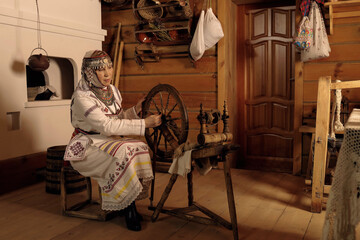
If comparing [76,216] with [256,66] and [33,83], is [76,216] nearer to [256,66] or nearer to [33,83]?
[33,83]

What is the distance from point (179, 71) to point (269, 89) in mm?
1079

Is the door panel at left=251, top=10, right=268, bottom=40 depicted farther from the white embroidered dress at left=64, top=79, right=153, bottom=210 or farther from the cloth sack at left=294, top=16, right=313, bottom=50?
the white embroidered dress at left=64, top=79, right=153, bottom=210

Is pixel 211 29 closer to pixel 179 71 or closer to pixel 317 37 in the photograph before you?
pixel 179 71

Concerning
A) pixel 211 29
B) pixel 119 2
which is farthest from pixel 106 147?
pixel 119 2

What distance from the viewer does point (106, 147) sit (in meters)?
2.59

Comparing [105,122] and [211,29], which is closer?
[105,122]

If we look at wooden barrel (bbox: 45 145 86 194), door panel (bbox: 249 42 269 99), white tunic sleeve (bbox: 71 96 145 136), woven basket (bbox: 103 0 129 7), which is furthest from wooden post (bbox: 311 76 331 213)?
woven basket (bbox: 103 0 129 7)

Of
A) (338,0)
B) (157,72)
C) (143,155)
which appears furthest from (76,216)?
(338,0)

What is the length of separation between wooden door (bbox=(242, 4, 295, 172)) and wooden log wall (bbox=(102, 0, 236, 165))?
0.91ft

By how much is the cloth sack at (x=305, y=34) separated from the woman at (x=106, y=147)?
1.70 meters

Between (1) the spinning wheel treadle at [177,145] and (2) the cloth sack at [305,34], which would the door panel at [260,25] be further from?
(1) the spinning wheel treadle at [177,145]

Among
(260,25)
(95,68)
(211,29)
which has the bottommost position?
(95,68)

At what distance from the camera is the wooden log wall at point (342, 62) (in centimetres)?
372

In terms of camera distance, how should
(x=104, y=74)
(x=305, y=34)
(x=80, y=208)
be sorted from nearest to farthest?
(x=104, y=74) → (x=80, y=208) → (x=305, y=34)
